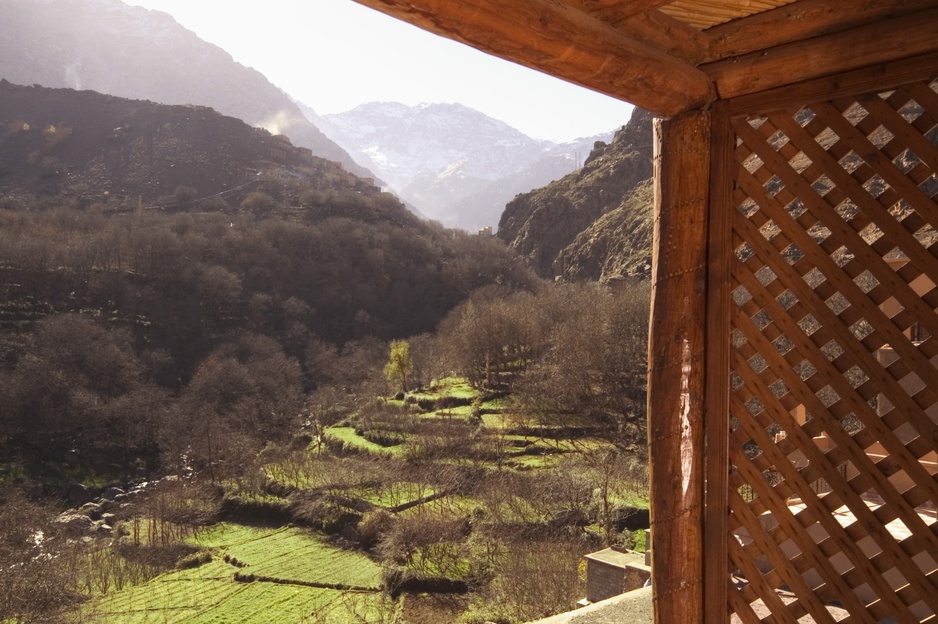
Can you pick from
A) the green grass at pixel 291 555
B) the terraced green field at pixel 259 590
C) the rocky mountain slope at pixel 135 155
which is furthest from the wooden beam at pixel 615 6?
the rocky mountain slope at pixel 135 155

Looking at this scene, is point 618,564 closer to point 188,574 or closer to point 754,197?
point 754,197

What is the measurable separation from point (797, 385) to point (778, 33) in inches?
38.1

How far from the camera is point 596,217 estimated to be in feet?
172

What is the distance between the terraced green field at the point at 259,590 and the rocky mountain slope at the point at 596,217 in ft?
79.6

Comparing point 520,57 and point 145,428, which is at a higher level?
point 520,57

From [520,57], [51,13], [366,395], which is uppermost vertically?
[51,13]

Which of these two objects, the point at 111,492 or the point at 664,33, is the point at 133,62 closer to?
the point at 111,492

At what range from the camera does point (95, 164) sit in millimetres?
60312

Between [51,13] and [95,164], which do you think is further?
[51,13]

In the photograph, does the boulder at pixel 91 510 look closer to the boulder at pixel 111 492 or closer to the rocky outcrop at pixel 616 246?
the boulder at pixel 111 492

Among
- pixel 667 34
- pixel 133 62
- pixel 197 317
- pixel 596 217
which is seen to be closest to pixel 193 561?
pixel 667 34

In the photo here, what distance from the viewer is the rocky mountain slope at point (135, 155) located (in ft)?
187

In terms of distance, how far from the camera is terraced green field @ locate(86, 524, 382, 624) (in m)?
15.7

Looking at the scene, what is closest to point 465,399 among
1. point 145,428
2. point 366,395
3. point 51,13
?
point 366,395
